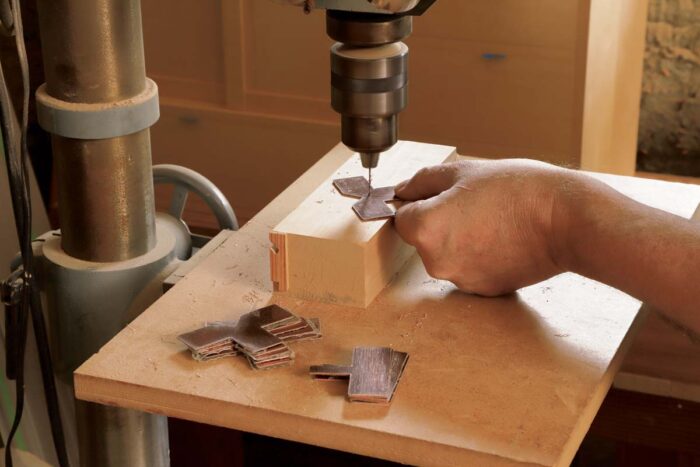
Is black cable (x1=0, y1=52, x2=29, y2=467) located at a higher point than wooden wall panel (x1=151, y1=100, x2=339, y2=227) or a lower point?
higher

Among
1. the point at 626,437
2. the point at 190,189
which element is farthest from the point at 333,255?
the point at 626,437

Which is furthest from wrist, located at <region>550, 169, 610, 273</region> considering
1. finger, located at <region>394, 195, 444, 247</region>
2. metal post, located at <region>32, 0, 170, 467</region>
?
metal post, located at <region>32, 0, 170, 467</region>

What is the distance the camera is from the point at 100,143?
1.36 metres

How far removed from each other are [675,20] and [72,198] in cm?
232

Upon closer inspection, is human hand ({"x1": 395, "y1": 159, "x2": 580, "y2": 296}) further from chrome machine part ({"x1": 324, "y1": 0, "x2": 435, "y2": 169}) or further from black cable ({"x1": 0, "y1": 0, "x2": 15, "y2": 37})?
black cable ({"x1": 0, "y1": 0, "x2": 15, "y2": 37})

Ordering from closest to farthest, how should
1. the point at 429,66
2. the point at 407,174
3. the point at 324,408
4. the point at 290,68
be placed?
the point at 324,408 < the point at 407,174 < the point at 429,66 < the point at 290,68

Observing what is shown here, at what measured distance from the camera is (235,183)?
3.28 meters

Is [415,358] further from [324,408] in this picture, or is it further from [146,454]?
[146,454]

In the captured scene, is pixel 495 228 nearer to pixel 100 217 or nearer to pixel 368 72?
pixel 368 72

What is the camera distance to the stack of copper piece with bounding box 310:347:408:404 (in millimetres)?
1126

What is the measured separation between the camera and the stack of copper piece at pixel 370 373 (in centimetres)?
113

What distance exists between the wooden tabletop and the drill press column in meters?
0.22

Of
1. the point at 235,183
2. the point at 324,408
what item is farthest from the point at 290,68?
the point at 324,408

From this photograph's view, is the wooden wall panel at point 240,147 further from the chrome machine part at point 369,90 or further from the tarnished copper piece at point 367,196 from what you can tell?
the chrome machine part at point 369,90
